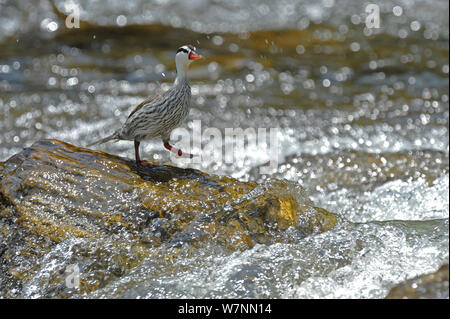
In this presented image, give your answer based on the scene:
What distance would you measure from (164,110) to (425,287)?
2.63 m

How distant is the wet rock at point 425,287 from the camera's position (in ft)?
11.7

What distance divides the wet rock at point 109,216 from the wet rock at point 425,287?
1101mm

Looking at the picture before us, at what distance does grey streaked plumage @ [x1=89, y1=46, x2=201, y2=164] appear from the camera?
203 inches

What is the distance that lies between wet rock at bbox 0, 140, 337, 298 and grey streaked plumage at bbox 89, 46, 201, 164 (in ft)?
1.34

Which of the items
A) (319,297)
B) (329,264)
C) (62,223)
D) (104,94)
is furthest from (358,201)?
(104,94)

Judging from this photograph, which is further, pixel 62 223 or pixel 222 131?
pixel 222 131

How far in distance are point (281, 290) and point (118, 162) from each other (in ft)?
6.32

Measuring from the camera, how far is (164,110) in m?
5.14

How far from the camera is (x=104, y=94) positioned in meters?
10.2

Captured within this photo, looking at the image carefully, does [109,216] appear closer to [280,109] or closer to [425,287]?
[425,287]
